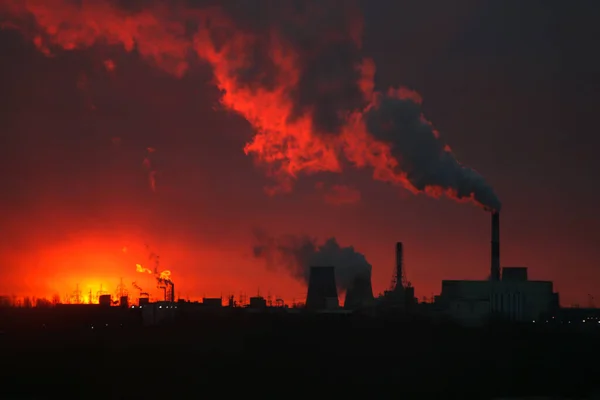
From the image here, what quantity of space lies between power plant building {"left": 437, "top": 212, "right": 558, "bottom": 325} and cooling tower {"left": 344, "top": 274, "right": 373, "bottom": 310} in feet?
24.5

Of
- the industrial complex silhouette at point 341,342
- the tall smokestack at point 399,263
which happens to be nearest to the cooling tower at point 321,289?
the industrial complex silhouette at point 341,342

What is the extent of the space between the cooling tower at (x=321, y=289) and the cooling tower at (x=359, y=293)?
1446 millimetres

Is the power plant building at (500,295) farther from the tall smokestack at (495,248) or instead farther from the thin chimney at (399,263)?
the thin chimney at (399,263)

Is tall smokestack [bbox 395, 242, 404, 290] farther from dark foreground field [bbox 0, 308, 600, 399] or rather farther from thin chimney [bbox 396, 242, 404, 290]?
dark foreground field [bbox 0, 308, 600, 399]

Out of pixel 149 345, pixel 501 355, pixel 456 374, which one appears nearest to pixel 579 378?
pixel 456 374

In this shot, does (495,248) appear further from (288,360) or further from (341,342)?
(288,360)

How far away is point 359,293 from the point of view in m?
98.4

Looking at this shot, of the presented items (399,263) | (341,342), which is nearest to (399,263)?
(399,263)

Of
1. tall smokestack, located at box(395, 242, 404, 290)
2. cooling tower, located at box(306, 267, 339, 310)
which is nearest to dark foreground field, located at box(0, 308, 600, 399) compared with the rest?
cooling tower, located at box(306, 267, 339, 310)

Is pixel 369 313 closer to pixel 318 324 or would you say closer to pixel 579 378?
pixel 318 324

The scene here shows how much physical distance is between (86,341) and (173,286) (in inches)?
2116

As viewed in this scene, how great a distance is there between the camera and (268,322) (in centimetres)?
7538

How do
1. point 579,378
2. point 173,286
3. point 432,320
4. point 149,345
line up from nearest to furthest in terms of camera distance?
point 579,378 < point 149,345 < point 432,320 < point 173,286

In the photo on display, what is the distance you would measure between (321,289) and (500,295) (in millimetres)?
17702
